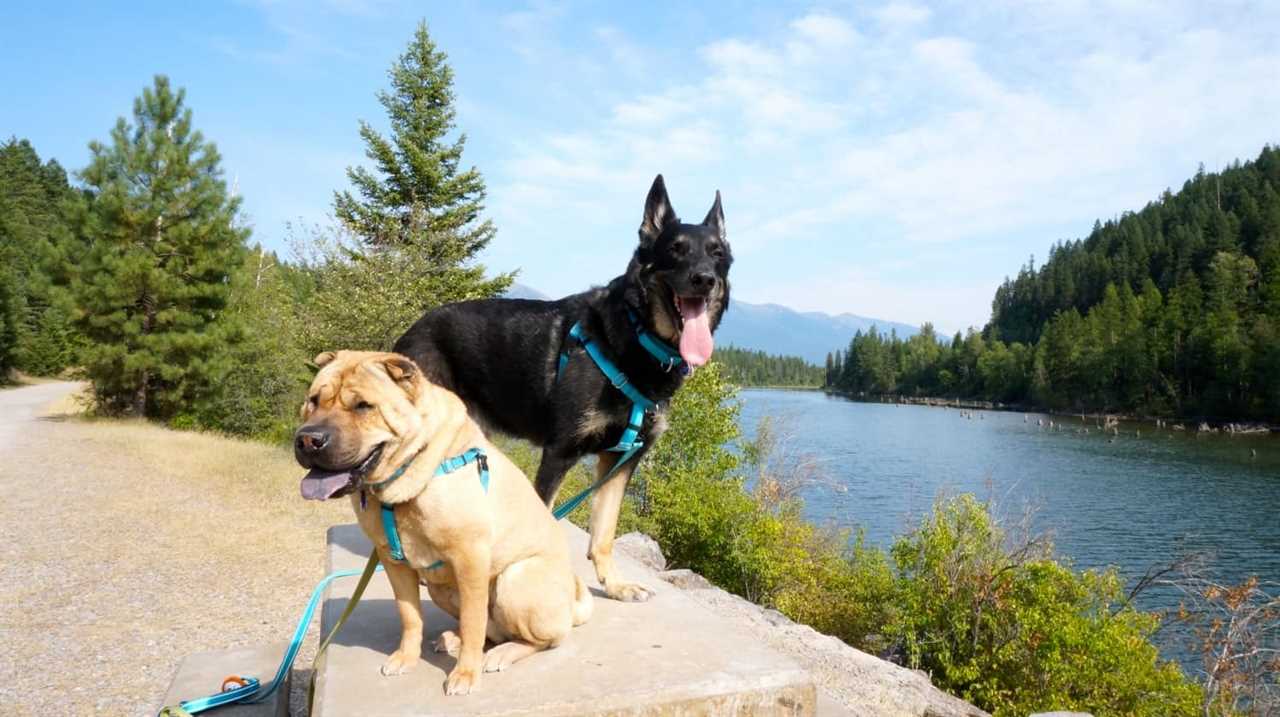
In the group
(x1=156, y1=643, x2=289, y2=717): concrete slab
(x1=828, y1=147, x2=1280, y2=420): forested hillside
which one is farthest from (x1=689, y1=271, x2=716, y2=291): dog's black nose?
(x1=828, y1=147, x2=1280, y2=420): forested hillside

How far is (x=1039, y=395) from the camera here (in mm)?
116312

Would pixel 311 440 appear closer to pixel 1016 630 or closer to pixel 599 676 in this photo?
pixel 599 676

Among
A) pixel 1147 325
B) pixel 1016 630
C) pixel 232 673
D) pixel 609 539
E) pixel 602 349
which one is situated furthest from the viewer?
pixel 1147 325

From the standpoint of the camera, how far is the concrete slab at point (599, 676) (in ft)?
9.19

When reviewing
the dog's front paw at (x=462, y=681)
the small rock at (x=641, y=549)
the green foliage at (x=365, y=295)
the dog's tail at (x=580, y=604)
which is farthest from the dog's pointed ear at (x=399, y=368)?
the green foliage at (x=365, y=295)

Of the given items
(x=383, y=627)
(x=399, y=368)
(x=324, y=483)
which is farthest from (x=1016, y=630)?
(x=324, y=483)

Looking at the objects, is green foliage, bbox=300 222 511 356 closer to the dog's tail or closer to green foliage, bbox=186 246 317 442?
green foliage, bbox=186 246 317 442

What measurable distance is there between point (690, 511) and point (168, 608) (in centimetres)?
1058

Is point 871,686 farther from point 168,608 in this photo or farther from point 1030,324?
point 1030,324

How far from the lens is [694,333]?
436 cm

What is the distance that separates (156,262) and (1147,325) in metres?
128

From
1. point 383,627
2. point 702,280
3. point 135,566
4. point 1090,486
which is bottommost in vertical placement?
point 1090,486

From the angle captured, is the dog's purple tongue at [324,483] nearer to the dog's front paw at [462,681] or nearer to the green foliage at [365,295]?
the dog's front paw at [462,681]

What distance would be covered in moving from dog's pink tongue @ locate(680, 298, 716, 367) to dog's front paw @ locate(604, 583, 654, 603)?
1382mm
